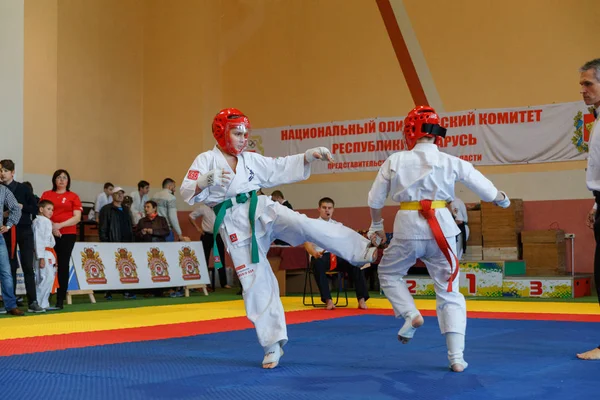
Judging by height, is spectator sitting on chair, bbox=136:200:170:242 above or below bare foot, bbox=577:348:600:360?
above

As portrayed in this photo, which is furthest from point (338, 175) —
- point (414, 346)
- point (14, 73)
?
point (414, 346)

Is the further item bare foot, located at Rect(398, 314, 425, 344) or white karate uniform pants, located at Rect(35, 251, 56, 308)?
white karate uniform pants, located at Rect(35, 251, 56, 308)

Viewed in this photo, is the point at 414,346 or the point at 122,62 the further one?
the point at 122,62

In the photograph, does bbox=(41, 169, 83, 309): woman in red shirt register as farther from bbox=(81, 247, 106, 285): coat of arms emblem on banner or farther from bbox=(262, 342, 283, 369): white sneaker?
bbox=(262, 342, 283, 369): white sneaker

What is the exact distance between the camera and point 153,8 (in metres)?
15.4

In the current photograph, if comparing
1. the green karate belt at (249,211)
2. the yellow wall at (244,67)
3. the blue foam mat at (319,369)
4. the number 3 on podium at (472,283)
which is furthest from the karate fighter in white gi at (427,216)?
the yellow wall at (244,67)

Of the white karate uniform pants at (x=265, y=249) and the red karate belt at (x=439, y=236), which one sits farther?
the white karate uniform pants at (x=265, y=249)

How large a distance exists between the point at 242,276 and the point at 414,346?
141 centimetres

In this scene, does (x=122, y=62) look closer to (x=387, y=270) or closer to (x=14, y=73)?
(x=14, y=73)

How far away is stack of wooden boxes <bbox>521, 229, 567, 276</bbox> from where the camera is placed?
1107 centimetres

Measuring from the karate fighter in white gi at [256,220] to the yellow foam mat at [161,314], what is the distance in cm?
248

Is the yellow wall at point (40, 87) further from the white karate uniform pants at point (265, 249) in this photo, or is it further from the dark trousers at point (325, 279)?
the white karate uniform pants at point (265, 249)

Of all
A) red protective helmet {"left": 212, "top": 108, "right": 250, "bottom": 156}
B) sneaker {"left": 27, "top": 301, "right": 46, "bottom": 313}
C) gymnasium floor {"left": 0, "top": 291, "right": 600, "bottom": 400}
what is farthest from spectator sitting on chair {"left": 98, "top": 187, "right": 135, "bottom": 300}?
red protective helmet {"left": 212, "top": 108, "right": 250, "bottom": 156}

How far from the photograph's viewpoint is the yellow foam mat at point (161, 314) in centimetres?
674
